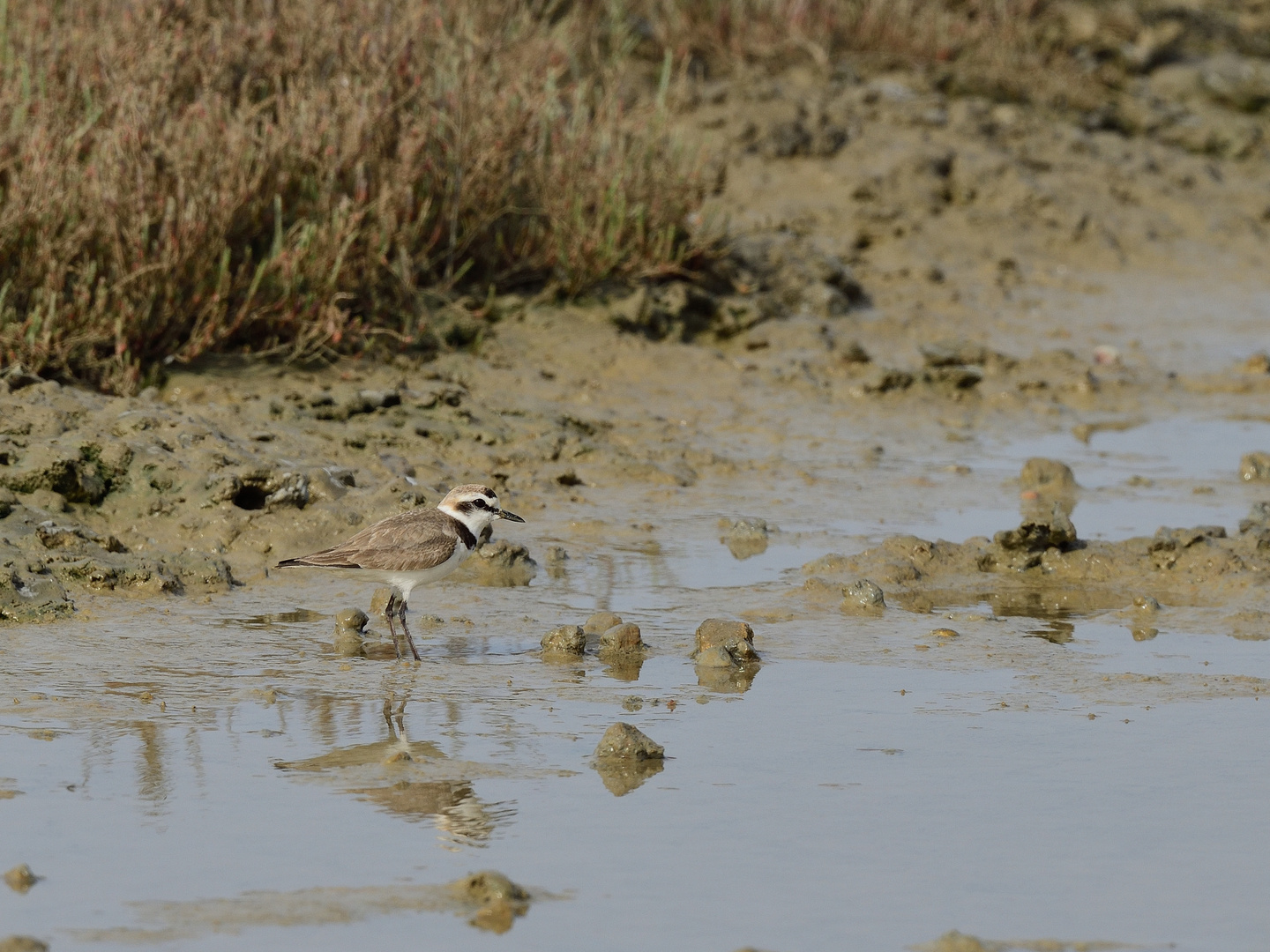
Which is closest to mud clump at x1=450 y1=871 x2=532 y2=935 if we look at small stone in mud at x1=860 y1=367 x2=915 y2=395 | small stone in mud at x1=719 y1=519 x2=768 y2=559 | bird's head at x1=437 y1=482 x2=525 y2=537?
bird's head at x1=437 y1=482 x2=525 y2=537

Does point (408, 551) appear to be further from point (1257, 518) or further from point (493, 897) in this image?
point (1257, 518)

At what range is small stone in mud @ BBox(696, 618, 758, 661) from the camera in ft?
20.5

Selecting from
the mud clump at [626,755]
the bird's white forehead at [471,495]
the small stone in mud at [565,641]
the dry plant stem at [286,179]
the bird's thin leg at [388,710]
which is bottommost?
the bird's thin leg at [388,710]

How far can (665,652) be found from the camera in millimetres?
6398

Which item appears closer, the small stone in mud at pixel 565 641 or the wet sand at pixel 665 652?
the wet sand at pixel 665 652

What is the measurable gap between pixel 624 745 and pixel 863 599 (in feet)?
7.33

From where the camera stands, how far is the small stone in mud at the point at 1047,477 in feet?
29.3

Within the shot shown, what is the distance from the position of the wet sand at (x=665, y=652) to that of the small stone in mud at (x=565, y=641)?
0.28 feet

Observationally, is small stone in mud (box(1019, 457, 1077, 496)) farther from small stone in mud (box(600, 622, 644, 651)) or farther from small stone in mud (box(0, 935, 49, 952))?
small stone in mud (box(0, 935, 49, 952))

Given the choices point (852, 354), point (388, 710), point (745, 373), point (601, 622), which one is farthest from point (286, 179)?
point (388, 710)

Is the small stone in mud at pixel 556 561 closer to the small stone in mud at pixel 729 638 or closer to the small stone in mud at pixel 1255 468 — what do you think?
the small stone in mud at pixel 729 638

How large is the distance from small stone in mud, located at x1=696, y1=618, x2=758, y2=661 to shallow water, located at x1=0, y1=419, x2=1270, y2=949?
12 cm

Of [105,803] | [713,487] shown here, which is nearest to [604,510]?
[713,487]

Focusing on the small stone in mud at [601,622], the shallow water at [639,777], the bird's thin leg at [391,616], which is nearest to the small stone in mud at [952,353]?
the shallow water at [639,777]
